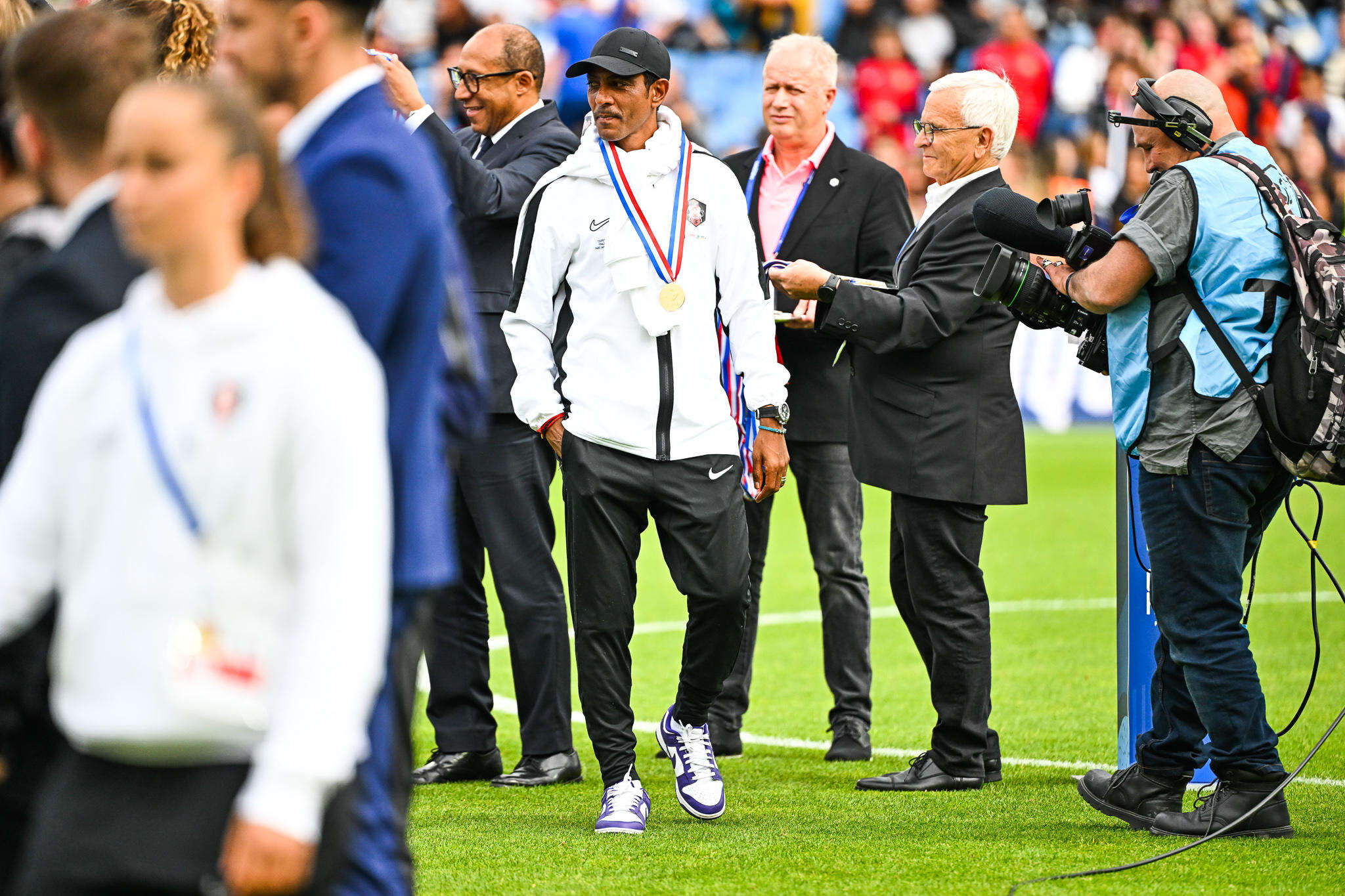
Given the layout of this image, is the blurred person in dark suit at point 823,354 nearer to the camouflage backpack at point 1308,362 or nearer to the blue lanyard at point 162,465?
the camouflage backpack at point 1308,362

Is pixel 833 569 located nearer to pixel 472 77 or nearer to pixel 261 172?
pixel 472 77

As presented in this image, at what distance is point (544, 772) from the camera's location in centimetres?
574

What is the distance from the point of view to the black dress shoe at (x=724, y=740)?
20.5 ft

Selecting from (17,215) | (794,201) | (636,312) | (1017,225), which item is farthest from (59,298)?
(794,201)

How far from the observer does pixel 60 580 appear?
2.19 metres

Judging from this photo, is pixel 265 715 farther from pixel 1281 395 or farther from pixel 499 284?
pixel 499 284

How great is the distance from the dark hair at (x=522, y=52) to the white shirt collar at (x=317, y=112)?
330cm

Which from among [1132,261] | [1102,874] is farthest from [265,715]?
[1132,261]

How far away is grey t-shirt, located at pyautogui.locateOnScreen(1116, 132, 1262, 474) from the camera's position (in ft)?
15.3

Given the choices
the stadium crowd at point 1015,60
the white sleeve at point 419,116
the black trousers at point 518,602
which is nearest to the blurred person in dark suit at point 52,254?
the white sleeve at point 419,116

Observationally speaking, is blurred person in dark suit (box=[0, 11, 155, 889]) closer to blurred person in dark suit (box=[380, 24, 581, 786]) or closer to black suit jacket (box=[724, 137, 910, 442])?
blurred person in dark suit (box=[380, 24, 581, 786])

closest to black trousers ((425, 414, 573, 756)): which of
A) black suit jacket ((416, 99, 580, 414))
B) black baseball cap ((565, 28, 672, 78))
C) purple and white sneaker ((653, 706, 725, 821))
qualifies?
black suit jacket ((416, 99, 580, 414))

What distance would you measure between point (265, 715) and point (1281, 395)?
3.37 metres

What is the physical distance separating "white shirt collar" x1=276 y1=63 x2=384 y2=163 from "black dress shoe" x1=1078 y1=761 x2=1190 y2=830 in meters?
3.51
